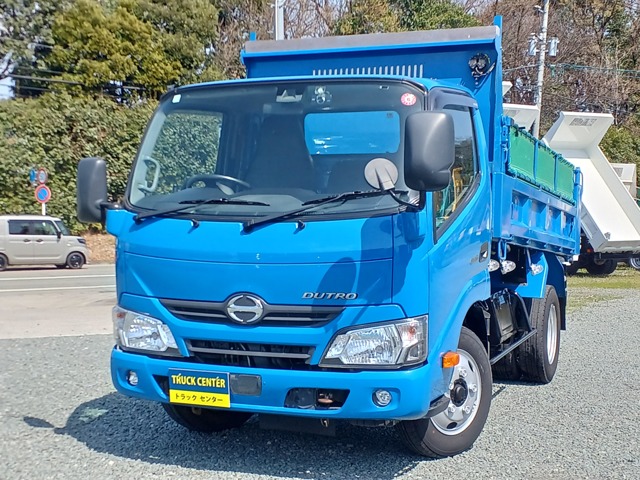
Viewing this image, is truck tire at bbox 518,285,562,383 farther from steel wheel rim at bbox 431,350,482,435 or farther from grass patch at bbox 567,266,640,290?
grass patch at bbox 567,266,640,290

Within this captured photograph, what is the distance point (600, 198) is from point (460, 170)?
15.2m

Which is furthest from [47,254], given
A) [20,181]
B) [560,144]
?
[560,144]

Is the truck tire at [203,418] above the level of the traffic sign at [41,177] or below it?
below

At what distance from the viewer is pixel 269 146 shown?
4.90 m

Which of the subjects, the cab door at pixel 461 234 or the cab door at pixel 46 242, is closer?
the cab door at pixel 461 234

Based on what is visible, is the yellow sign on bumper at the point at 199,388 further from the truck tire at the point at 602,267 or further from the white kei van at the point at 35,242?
the white kei van at the point at 35,242

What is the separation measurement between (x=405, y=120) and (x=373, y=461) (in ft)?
7.26

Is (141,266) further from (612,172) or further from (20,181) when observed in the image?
(20,181)

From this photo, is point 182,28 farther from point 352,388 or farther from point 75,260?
point 352,388

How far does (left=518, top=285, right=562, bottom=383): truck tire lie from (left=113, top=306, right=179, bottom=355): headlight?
3895mm

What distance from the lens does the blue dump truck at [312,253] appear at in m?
4.19

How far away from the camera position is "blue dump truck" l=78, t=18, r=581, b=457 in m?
4.19

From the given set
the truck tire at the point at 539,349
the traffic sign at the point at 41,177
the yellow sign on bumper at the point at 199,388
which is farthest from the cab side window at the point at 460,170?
the traffic sign at the point at 41,177

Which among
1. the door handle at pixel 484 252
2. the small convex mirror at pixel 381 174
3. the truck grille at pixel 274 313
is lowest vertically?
the truck grille at pixel 274 313
